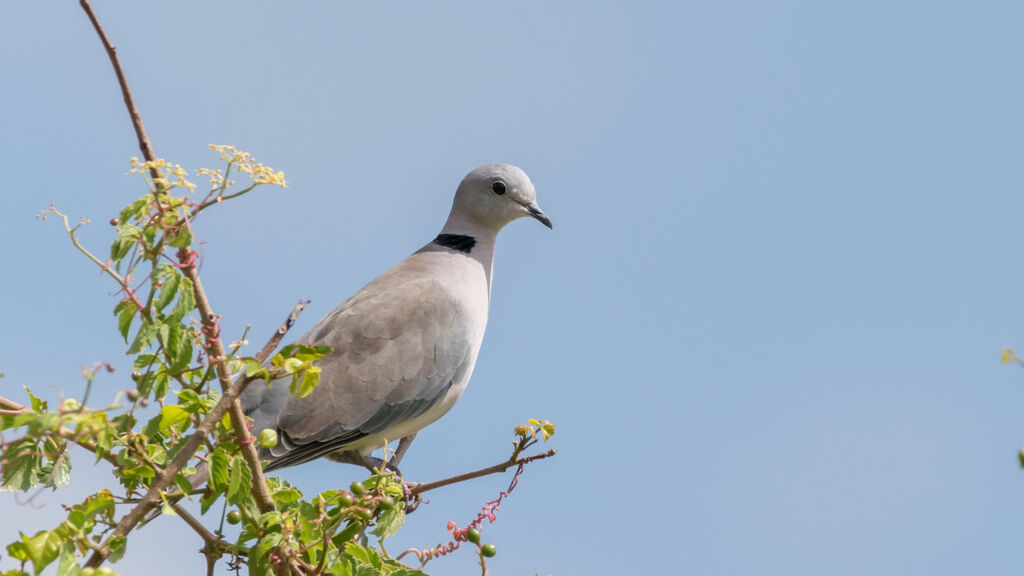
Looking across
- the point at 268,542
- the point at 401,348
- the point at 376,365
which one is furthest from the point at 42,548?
the point at 401,348

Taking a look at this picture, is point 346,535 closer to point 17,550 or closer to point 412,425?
point 17,550

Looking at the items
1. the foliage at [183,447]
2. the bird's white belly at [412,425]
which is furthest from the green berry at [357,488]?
the bird's white belly at [412,425]

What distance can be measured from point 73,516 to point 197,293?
0.59 m

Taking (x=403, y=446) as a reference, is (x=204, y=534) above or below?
below

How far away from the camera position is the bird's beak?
650 centimetres

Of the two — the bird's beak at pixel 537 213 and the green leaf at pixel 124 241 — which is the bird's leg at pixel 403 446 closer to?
the bird's beak at pixel 537 213

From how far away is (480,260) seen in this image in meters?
6.41

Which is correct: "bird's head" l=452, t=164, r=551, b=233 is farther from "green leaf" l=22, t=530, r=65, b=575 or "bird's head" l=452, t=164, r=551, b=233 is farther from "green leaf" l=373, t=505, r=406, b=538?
"green leaf" l=22, t=530, r=65, b=575

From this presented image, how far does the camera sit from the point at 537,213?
21.4 ft

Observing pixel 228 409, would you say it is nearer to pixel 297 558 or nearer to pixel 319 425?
pixel 297 558

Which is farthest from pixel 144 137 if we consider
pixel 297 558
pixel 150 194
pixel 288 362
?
pixel 297 558

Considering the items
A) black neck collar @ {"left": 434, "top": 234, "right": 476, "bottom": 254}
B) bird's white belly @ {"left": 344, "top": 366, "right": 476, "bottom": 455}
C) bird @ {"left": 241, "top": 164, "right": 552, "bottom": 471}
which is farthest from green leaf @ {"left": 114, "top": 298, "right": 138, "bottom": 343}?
black neck collar @ {"left": 434, "top": 234, "right": 476, "bottom": 254}

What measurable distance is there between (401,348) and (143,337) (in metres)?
2.94

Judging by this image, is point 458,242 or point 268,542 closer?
point 268,542
